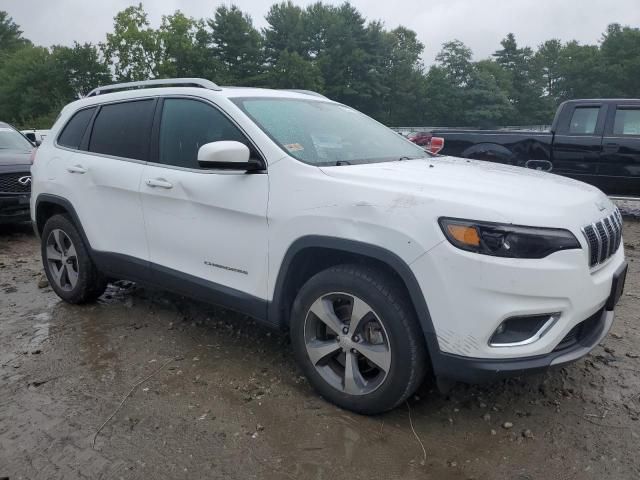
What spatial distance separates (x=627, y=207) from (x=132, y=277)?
9126mm

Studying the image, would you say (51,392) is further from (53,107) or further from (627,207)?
(53,107)

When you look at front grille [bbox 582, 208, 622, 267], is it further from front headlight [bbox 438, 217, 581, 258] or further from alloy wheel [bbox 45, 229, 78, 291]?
alloy wheel [bbox 45, 229, 78, 291]

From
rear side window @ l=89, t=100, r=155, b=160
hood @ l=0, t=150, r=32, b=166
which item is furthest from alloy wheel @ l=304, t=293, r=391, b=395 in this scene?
hood @ l=0, t=150, r=32, b=166

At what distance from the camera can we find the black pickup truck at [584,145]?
7977 millimetres

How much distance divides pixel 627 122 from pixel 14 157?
919 cm

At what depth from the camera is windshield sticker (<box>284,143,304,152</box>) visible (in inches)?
120

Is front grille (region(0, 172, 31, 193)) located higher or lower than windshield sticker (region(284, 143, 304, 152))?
lower

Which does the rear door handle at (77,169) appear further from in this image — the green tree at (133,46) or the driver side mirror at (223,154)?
the green tree at (133,46)

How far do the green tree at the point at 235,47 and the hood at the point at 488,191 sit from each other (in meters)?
58.5

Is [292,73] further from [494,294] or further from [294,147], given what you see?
[494,294]

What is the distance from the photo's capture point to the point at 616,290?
2.68 metres

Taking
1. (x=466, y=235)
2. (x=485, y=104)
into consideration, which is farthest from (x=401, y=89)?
(x=466, y=235)

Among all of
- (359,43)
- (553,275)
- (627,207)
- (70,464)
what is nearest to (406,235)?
(553,275)

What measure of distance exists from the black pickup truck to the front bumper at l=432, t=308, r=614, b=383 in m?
6.23
